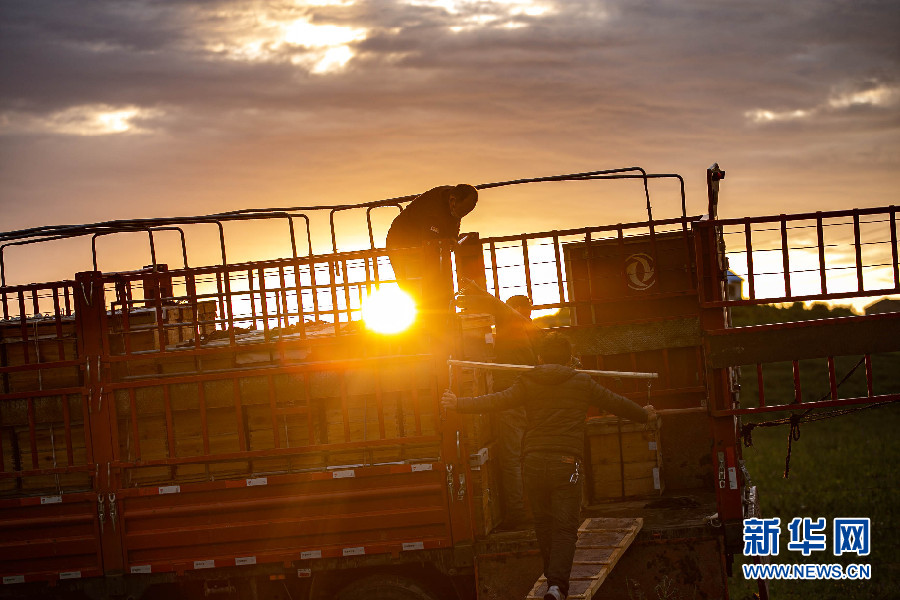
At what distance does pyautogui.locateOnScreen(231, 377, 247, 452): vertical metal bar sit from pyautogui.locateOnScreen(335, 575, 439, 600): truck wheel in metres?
1.49

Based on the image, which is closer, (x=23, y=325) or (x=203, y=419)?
(x=203, y=419)

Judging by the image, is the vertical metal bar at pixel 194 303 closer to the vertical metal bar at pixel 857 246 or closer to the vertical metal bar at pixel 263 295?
the vertical metal bar at pixel 263 295

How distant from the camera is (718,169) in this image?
320 inches

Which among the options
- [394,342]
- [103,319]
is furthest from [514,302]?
[103,319]

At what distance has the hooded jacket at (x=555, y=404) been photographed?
6.75m

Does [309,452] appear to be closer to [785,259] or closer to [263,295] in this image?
[263,295]

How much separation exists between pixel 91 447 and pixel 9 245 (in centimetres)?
426

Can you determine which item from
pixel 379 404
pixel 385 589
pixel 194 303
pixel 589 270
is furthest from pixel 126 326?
pixel 589 270

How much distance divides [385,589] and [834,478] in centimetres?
1638

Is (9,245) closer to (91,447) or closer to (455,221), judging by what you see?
(91,447)

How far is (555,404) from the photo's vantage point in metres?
6.78

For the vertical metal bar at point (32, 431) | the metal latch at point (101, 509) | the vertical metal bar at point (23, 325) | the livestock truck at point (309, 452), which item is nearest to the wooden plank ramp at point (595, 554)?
the livestock truck at point (309, 452)

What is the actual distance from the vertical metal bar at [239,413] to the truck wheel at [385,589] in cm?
149

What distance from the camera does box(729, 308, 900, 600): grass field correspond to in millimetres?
12430
